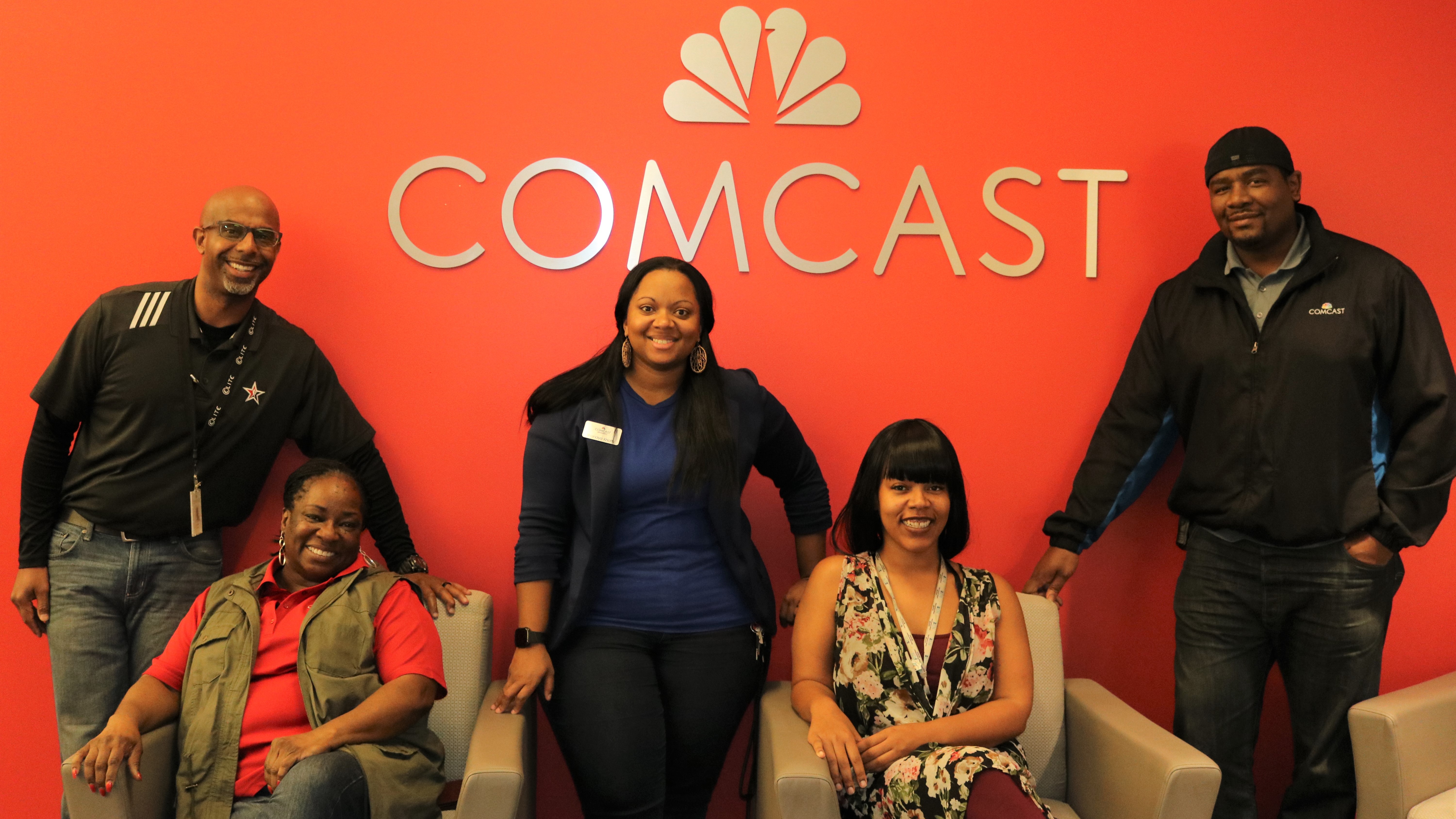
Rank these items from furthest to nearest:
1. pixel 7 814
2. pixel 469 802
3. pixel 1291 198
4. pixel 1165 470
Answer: pixel 1165 470, pixel 7 814, pixel 1291 198, pixel 469 802

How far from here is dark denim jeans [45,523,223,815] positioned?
2590 mm

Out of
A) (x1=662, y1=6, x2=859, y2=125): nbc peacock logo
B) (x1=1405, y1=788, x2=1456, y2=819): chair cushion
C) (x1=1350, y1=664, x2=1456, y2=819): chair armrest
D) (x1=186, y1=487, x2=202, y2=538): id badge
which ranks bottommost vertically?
(x1=1405, y1=788, x2=1456, y2=819): chair cushion

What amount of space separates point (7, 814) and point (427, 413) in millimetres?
1652

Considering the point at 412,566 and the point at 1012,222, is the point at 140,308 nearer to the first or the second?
the point at 412,566

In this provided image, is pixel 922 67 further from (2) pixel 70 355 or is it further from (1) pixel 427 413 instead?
(2) pixel 70 355

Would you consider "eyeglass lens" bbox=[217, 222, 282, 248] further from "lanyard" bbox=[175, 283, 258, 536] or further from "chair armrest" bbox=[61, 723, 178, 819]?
"chair armrest" bbox=[61, 723, 178, 819]

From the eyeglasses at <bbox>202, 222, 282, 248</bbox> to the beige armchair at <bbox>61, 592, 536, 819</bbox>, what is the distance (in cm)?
107

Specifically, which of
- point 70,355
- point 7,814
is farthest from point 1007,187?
point 7,814

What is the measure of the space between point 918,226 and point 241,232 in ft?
6.10

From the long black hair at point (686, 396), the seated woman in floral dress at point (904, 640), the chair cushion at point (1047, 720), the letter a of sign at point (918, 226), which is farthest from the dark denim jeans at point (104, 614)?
the chair cushion at point (1047, 720)

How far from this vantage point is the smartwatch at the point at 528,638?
8.18 feet

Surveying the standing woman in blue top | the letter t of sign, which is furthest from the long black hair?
the letter t of sign

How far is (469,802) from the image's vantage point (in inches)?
84.8

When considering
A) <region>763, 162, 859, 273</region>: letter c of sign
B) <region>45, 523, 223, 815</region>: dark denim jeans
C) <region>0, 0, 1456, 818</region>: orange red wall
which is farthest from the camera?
<region>763, 162, 859, 273</region>: letter c of sign
